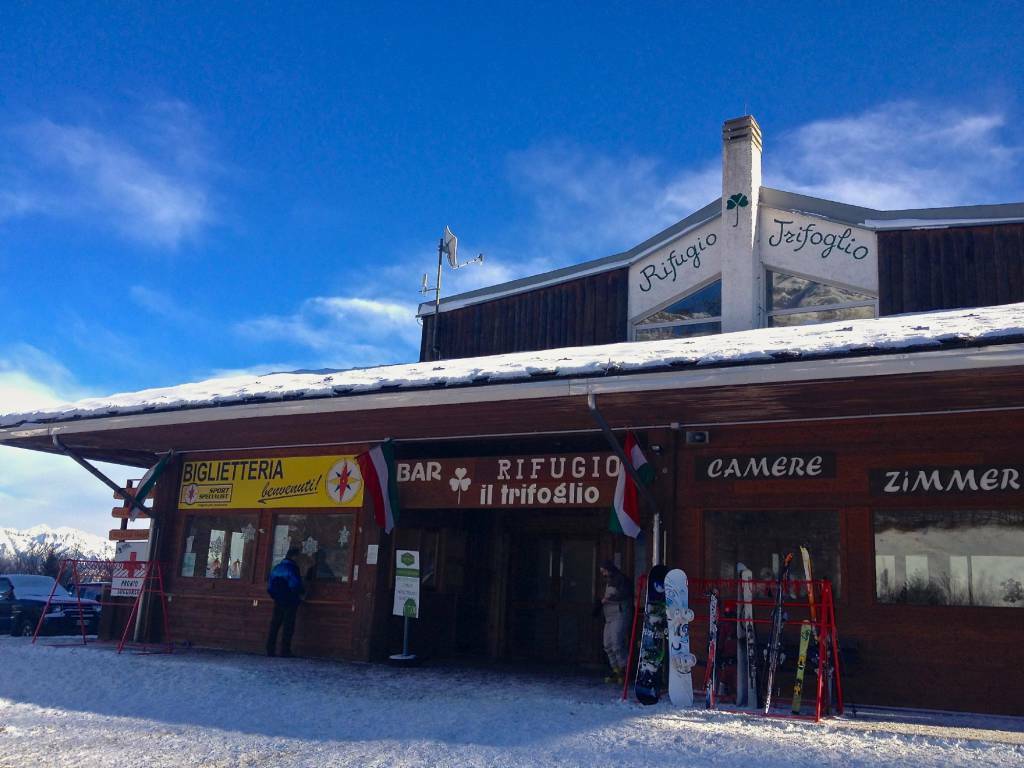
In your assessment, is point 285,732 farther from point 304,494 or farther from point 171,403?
point 304,494

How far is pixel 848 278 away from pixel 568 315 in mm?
5143

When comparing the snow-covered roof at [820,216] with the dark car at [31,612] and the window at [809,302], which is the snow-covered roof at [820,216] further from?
the dark car at [31,612]

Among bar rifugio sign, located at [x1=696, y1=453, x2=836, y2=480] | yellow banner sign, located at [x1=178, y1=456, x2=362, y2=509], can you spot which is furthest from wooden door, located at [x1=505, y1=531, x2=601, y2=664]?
bar rifugio sign, located at [x1=696, y1=453, x2=836, y2=480]

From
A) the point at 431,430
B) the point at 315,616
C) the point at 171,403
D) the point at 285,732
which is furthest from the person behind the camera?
the point at 315,616

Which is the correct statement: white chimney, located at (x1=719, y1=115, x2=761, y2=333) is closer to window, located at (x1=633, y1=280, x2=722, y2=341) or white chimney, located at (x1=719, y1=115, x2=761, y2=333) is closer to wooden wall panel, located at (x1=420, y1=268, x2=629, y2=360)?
window, located at (x1=633, y1=280, x2=722, y2=341)

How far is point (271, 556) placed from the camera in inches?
553

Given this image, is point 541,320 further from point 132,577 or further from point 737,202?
point 132,577

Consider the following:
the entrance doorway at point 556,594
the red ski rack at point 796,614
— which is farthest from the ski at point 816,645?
the entrance doorway at point 556,594

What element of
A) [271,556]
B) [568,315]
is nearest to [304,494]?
[271,556]

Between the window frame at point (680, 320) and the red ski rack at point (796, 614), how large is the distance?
5455mm

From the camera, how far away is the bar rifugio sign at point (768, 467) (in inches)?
399

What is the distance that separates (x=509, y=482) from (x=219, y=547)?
5.51 m

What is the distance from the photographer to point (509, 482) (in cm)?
1195

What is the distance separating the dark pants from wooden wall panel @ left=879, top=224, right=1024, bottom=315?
31.4 feet
